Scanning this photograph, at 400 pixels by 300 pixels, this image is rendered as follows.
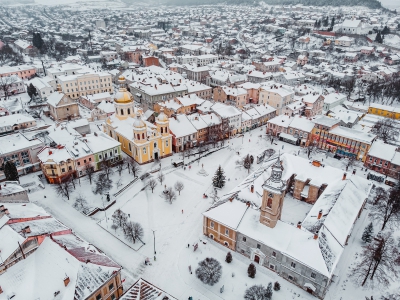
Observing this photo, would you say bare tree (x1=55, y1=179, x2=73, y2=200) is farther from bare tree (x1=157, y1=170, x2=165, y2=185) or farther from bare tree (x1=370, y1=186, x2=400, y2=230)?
bare tree (x1=370, y1=186, x2=400, y2=230)

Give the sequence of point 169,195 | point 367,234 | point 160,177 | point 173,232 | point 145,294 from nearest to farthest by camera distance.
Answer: point 145,294, point 367,234, point 173,232, point 169,195, point 160,177

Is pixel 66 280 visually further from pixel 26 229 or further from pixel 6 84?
pixel 6 84

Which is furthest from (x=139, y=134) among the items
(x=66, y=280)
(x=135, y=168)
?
(x=66, y=280)

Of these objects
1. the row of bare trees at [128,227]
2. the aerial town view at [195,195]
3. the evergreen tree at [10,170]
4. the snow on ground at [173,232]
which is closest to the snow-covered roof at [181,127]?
the aerial town view at [195,195]

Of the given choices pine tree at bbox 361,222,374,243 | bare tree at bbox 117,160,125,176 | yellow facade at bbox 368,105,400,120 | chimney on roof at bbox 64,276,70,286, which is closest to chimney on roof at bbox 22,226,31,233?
chimney on roof at bbox 64,276,70,286

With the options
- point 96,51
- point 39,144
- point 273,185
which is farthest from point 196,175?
point 96,51

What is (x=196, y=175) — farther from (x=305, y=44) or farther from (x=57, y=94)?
(x=305, y=44)
